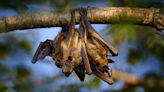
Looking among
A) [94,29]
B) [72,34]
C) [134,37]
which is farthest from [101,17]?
[134,37]

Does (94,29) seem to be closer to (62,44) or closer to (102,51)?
(102,51)

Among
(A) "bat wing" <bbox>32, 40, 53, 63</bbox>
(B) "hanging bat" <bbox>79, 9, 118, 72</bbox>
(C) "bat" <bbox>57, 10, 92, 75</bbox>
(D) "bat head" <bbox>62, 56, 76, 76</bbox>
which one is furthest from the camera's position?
(A) "bat wing" <bbox>32, 40, 53, 63</bbox>

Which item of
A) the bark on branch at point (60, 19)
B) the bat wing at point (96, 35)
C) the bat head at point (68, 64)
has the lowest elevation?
the bat head at point (68, 64)

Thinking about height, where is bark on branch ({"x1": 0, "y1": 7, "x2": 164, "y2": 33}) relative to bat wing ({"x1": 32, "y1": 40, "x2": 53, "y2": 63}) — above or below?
above

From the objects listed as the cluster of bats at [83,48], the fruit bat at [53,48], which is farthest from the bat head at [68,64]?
the fruit bat at [53,48]

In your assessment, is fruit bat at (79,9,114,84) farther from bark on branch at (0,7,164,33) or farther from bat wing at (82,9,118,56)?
bark on branch at (0,7,164,33)

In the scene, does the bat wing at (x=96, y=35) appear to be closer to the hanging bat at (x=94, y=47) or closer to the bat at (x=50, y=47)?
the hanging bat at (x=94, y=47)

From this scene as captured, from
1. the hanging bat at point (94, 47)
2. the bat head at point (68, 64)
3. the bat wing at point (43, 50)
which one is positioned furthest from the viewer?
the bat wing at point (43, 50)

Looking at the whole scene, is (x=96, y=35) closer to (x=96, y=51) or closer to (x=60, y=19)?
(x=96, y=51)

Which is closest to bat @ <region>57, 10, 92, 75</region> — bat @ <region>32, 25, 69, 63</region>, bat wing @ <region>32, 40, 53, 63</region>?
bat @ <region>32, 25, 69, 63</region>
